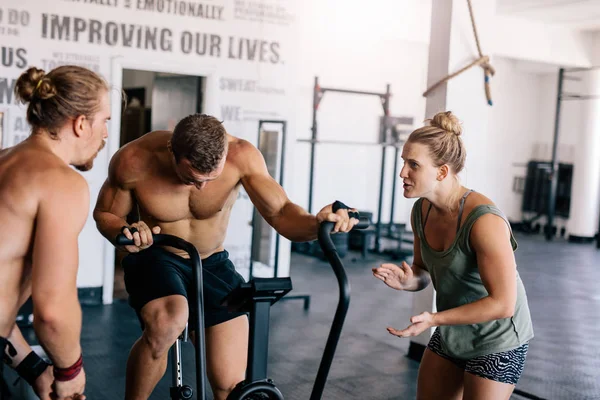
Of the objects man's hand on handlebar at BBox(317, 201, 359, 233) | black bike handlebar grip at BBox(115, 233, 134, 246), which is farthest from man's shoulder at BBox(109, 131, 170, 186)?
man's hand on handlebar at BBox(317, 201, 359, 233)

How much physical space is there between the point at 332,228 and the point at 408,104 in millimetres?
9670

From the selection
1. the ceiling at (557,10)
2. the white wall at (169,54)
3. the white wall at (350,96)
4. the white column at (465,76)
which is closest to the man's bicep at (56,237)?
the white column at (465,76)

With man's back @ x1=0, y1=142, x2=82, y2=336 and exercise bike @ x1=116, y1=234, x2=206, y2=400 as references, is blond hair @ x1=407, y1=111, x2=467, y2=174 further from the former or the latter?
man's back @ x1=0, y1=142, x2=82, y2=336

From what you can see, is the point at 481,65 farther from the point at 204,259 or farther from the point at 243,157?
the point at 204,259

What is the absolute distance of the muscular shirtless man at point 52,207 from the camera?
181cm

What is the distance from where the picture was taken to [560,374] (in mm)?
4613

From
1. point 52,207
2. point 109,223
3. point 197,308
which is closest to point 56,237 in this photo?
point 52,207

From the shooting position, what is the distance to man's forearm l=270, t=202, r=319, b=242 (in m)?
2.58

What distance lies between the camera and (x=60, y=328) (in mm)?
1868

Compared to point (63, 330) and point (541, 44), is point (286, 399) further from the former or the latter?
point (541, 44)

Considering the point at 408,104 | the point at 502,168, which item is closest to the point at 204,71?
the point at 408,104

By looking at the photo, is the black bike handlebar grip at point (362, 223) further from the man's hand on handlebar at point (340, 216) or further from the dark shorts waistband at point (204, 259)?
the dark shorts waistband at point (204, 259)

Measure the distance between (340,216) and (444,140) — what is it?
0.56 metres

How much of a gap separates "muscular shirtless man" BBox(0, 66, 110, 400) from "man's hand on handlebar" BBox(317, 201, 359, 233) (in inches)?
28.6
